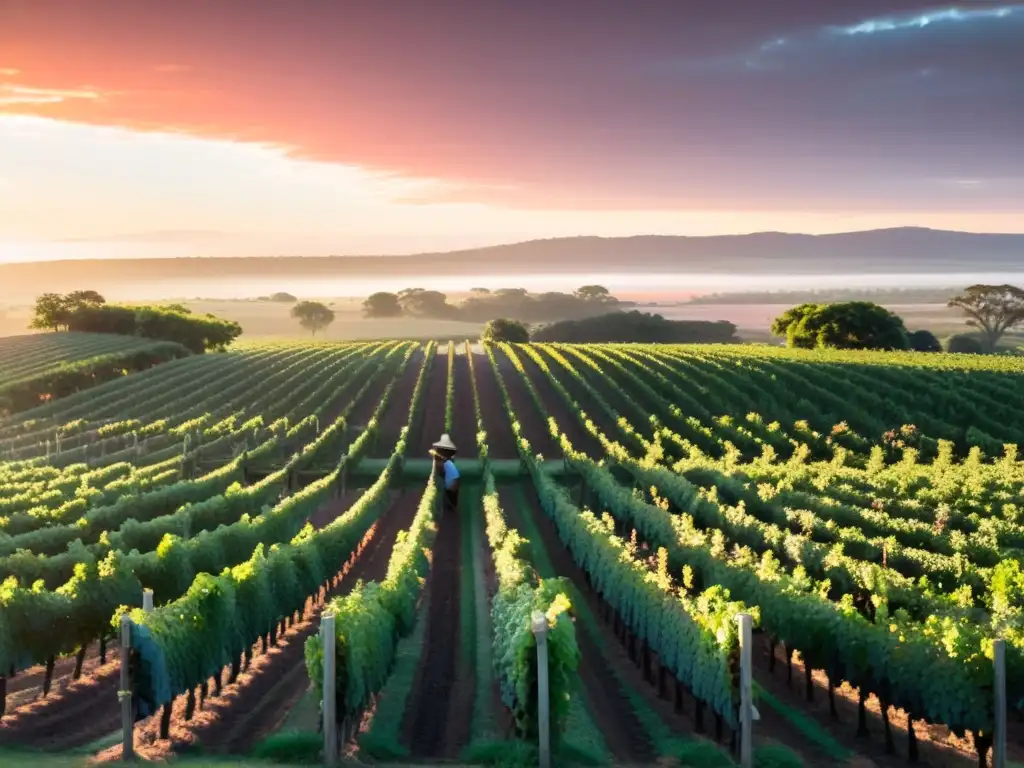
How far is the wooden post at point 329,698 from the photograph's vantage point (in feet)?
39.6

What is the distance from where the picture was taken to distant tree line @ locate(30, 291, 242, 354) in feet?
345

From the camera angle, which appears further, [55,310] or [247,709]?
[55,310]

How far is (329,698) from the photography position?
Answer: 12.4 m

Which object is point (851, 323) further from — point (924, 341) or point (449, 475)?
point (449, 475)

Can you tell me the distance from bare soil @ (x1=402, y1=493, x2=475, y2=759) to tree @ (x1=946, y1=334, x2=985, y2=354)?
11358 cm

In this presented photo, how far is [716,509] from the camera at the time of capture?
28.3 metres

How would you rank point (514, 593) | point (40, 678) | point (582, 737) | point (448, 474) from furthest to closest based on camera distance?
1. point (448, 474)
2. point (40, 678)
3. point (514, 593)
4. point (582, 737)

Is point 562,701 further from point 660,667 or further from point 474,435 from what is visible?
point 474,435

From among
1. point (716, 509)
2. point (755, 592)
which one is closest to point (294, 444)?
point (716, 509)

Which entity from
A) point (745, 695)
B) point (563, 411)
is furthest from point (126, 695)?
point (563, 411)

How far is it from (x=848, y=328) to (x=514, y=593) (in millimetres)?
87220

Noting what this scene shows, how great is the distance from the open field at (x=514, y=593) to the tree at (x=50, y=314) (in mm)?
68460

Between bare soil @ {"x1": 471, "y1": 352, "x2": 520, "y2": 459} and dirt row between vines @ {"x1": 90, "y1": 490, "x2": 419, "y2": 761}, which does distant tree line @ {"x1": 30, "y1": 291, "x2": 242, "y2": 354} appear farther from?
dirt row between vines @ {"x1": 90, "y1": 490, "x2": 419, "y2": 761}

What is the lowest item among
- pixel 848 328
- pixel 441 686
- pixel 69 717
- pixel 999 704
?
pixel 441 686
